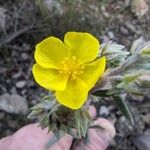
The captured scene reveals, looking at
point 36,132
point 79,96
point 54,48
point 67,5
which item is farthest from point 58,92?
point 67,5

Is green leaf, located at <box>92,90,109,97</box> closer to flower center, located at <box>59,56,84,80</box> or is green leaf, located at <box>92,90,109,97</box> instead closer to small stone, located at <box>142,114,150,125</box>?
flower center, located at <box>59,56,84,80</box>

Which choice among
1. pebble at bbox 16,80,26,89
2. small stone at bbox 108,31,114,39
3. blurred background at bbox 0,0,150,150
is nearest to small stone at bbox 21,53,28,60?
blurred background at bbox 0,0,150,150

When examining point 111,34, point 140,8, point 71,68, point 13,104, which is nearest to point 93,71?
point 71,68

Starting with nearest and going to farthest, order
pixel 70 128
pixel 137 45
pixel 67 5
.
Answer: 1. pixel 137 45
2. pixel 70 128
3. pixel 67 5

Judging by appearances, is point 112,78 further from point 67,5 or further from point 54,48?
point 67,5

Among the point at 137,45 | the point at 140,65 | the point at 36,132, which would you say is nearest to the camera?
the point at 140,65

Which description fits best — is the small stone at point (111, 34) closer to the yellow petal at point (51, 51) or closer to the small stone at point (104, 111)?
the small stone at point (104, 111)

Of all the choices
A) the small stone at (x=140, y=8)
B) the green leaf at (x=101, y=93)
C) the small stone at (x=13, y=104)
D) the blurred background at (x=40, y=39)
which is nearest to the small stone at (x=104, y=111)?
the blurred background at (x=40, y=39)
